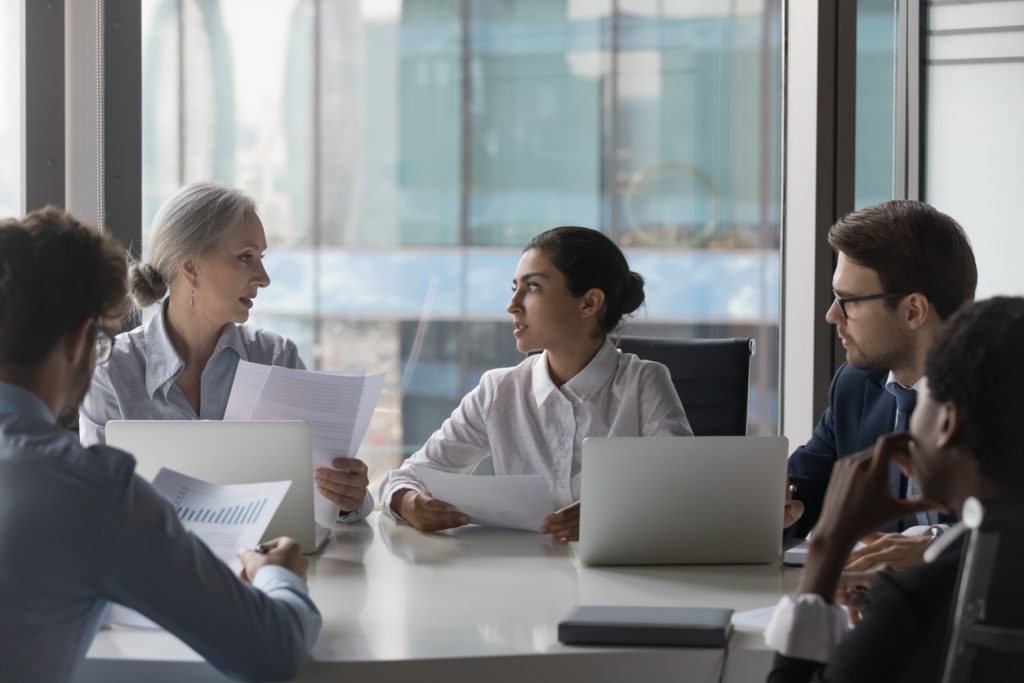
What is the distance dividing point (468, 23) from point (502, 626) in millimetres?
3324

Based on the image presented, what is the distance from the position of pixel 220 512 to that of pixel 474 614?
1.23 ft

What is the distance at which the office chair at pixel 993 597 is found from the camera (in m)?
0.92

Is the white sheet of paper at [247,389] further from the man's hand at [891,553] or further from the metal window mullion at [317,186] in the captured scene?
the metal window mullion at [317,186]

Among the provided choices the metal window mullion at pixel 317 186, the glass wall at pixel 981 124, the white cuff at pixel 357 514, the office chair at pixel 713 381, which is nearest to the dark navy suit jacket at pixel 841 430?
the office chair at pixel 713 381

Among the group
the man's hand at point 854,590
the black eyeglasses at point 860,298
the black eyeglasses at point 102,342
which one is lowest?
the man's hand at point 854,590

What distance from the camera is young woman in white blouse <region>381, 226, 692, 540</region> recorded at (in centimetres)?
244

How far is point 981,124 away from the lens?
11.2 ft

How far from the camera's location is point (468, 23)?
14.3 feet

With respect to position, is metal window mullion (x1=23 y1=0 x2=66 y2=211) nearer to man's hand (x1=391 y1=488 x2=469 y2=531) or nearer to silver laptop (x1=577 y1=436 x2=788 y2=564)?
man's hand (x1=391 y1=488 x2=469 y2=531)

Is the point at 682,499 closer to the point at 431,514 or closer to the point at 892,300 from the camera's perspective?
the point at 431,514

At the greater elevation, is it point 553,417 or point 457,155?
point 457,155

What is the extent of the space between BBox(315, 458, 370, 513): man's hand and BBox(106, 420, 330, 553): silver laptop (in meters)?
0.19

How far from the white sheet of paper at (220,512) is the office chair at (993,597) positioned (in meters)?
0.87

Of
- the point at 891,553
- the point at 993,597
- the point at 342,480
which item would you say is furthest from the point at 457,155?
the point at 993,597
